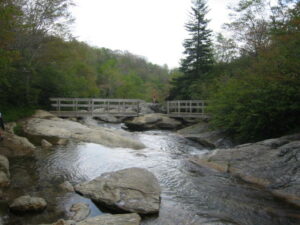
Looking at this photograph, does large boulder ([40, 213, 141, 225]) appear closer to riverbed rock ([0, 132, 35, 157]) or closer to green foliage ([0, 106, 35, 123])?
riverbed rock ([0, 132, 35, 157])

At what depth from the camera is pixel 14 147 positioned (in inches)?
347

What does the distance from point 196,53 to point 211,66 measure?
203 cm

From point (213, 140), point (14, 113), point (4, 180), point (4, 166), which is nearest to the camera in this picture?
point (4, 180)

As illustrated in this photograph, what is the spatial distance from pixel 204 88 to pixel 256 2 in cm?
846

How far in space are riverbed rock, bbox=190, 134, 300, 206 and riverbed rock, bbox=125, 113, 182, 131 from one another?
1076 cm

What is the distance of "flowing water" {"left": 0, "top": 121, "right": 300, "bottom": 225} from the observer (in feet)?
15.3

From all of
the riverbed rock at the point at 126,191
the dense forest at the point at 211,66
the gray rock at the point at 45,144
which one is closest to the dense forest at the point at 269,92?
the dense forest at the point at 211,66

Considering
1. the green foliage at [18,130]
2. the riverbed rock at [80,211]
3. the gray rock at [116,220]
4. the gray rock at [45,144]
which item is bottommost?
the riverbed rock at [80,211]

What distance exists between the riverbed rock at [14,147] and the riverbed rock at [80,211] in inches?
183

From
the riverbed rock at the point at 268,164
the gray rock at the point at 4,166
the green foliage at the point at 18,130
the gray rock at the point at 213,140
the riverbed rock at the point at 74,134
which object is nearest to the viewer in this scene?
the riverbed rock at the point at 268,164

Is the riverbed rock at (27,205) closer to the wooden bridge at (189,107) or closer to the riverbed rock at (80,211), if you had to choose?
the riverbed rock at (80,211)

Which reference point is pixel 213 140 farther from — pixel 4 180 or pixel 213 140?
pixel 4 180

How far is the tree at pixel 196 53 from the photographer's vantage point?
1018 inches

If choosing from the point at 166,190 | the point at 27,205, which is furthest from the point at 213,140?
the point at 27,205
